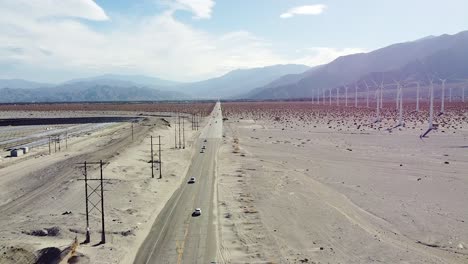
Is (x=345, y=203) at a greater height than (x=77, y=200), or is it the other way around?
(x=345, y=203)

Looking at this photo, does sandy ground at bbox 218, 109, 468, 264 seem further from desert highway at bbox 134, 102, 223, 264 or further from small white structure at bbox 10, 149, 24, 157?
small white structure at bbox 10, 149, 24, 157

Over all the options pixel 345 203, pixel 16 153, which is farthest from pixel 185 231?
pixel 16 153

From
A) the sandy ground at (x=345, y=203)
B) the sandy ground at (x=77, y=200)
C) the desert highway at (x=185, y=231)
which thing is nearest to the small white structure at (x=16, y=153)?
the sandy ground at (x=77, y=200)

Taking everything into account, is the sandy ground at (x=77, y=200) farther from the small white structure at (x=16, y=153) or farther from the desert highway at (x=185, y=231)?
the small white structure at (x=16, y=153)

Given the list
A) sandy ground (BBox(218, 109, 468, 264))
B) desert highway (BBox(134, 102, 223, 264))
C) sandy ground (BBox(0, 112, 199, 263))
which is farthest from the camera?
sandy ground (BBox(0, 112, 199, 263))

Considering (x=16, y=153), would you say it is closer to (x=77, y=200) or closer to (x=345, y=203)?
(x=77, y=200)

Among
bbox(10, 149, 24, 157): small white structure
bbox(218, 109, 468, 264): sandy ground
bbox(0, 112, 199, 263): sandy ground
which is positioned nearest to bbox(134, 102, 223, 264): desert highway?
bbox(0, 112, 199, 263): sandy ground
